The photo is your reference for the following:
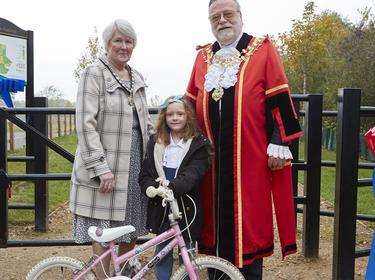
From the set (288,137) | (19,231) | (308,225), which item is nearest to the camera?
(288,137)

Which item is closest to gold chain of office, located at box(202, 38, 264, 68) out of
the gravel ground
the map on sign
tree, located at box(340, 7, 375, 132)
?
→ the gravel ground

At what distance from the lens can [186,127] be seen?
2850 millimetres

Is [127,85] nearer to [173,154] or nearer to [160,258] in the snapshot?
[173,154]

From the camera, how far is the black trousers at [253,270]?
9.77ft

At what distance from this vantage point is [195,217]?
286 cm

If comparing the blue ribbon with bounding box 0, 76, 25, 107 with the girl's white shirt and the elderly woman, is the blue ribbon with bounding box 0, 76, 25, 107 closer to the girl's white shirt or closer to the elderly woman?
the elderly woman

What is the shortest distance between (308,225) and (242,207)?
1.58 m

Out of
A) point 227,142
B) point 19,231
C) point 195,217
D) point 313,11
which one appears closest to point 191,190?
point 195,217

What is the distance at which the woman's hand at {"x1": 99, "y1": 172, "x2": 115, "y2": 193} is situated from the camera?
2.78 meters

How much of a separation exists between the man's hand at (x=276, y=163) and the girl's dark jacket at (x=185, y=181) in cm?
34

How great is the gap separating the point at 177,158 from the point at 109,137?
0.39m

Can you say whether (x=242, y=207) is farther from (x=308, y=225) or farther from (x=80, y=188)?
(x=308, y=225)

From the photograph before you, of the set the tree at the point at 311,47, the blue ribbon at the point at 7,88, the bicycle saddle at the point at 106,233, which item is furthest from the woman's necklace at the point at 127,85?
the tree at the point at 311,47

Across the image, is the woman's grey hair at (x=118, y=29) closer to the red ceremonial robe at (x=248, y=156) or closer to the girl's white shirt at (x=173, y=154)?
the red ceremonial robe at (x=248, y=156)
